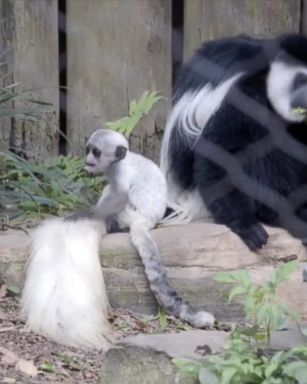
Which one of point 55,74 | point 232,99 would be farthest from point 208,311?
point 55,74

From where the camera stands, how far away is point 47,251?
2.05 metres

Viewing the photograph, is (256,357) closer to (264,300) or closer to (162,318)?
(264,300)

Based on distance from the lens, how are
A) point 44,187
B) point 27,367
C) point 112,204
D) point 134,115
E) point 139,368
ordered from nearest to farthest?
point 139,368 < point 27,367 < point 112,204 < point 44,187 < point 134,115

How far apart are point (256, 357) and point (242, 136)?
770mm

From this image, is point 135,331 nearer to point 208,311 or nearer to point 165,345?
point 208,311

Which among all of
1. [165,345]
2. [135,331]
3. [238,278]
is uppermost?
[238,278]

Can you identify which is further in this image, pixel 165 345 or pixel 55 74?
pixel 55 74

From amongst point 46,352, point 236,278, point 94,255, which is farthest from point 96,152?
point 236,278

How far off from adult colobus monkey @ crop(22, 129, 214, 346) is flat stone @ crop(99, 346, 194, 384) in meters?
0.27

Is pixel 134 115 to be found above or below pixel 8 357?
above

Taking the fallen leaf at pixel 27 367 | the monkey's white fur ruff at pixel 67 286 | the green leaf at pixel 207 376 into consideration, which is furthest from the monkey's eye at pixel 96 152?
the green leaf at pixel 207 376

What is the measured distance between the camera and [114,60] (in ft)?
8.46

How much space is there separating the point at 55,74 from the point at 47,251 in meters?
0.61

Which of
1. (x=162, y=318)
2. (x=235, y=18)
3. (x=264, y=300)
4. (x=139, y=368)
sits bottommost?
(x=162, y=318)
